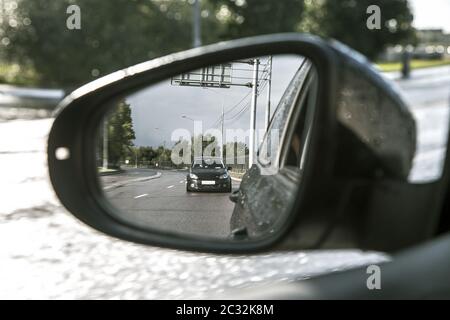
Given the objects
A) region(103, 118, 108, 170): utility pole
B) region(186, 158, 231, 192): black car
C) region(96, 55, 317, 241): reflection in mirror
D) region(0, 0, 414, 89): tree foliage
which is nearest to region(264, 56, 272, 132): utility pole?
region(96, 55, 317, 241): reflection in mirror

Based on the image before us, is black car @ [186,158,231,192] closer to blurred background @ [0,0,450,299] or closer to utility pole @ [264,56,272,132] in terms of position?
utility pole @ [264,56,272,132]

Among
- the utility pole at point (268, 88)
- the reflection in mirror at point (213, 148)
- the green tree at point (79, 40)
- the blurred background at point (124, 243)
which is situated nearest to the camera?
the reflection in mirror at point (213, 148)

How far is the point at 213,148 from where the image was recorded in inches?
57.5

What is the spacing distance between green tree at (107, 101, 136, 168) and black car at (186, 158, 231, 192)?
0.18 meters

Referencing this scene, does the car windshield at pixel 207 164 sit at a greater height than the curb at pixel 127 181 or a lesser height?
greater

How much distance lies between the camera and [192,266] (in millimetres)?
3740

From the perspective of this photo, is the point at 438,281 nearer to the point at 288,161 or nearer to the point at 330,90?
the point at 288,161

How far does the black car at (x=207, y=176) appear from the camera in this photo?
58.0 inches

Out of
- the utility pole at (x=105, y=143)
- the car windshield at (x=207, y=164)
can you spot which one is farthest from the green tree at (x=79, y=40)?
the car windshield at (x=207, y=164)

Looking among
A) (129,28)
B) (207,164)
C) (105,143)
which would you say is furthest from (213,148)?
(129,28)

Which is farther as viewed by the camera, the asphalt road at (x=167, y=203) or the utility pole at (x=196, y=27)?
the utility pole at (x=196, y=27)

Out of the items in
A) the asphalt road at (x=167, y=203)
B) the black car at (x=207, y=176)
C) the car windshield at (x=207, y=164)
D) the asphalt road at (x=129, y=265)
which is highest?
the car windshield at (x=207, y=164)

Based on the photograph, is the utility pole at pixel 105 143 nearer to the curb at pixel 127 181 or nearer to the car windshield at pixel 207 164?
the curb at pixel 127 181
